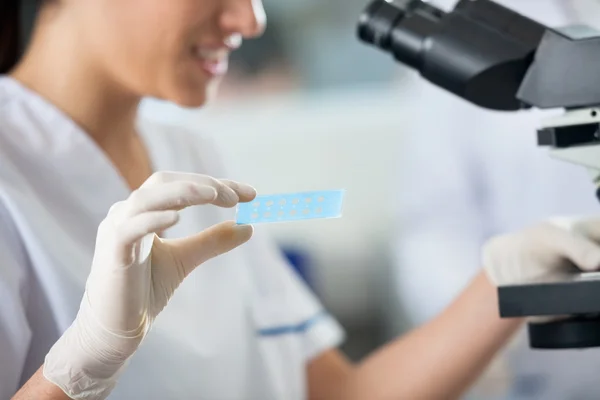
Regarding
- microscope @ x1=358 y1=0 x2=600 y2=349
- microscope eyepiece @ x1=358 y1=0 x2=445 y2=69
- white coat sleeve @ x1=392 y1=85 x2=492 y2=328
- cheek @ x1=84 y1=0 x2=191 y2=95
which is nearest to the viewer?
microscope @ x1=358 y1=0 x2=600 y2=349

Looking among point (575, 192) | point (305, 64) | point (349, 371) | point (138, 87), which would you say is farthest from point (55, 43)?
point (305, 64)

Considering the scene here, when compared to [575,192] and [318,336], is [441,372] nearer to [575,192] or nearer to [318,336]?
[318,336]

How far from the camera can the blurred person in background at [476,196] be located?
A: 1.57 meters

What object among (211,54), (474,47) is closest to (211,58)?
(211,54)

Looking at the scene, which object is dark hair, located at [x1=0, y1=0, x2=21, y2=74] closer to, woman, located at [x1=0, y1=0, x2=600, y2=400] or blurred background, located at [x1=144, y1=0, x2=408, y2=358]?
woman, located at [x1=0, y1=0, x2=600, y2=400]

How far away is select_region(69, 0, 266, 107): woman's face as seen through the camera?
1.08 meters

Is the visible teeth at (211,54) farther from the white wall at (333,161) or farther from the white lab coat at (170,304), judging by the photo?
the white wall at (333,161)

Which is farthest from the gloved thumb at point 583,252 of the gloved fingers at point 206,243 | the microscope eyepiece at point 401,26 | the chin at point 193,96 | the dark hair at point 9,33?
the dark hair at point 9,33

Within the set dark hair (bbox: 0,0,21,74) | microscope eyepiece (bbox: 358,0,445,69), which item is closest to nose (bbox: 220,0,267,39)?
microscope eyepiece (bbox: 358,0,445,69)

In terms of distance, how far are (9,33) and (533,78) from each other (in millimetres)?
752

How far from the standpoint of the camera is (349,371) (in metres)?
1.38

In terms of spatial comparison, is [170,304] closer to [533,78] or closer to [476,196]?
[533,78]

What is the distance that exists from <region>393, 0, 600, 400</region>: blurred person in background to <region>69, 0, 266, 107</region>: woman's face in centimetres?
73

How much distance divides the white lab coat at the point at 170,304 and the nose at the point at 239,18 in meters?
0.26
